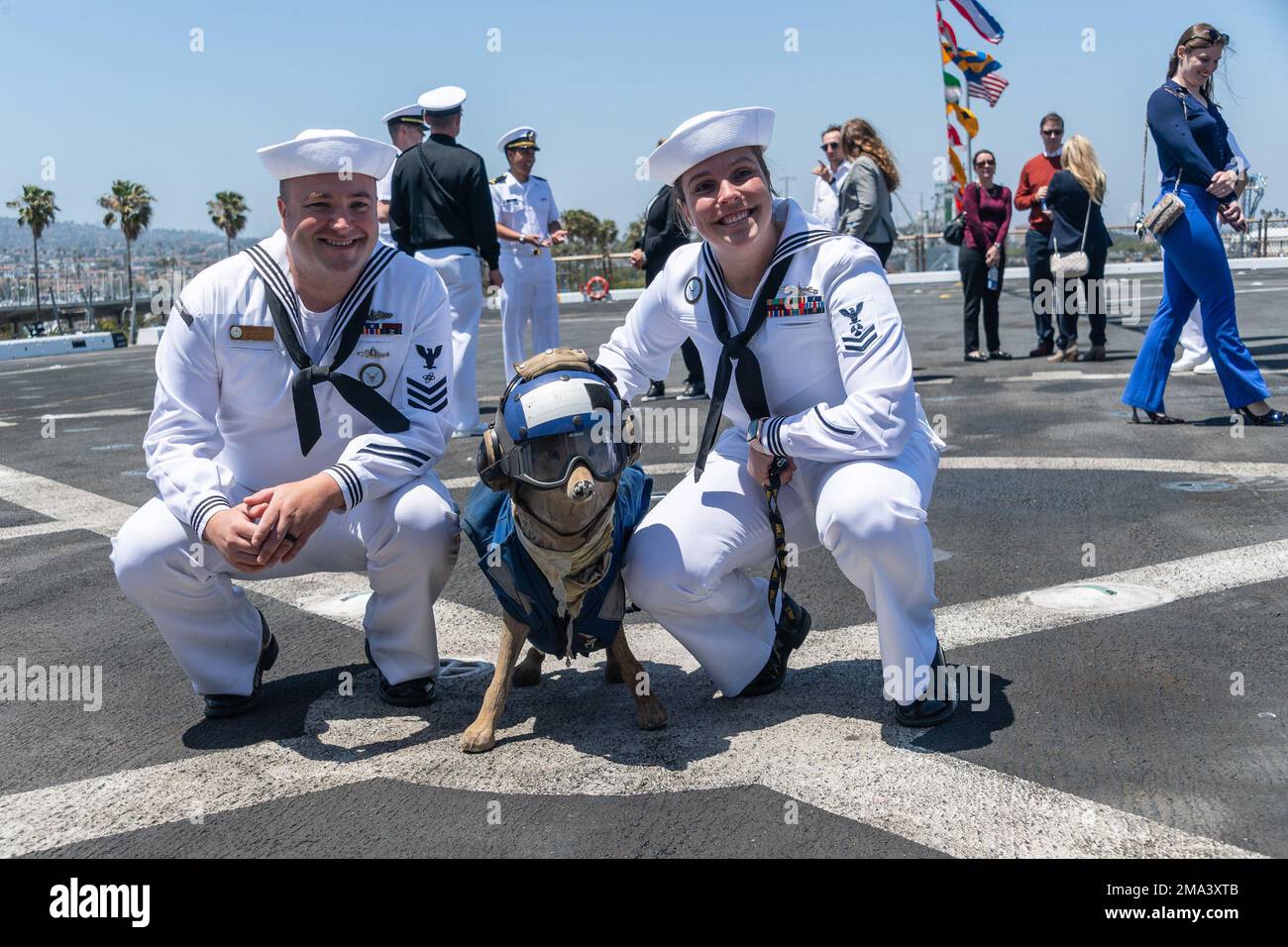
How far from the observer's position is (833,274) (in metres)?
3.67

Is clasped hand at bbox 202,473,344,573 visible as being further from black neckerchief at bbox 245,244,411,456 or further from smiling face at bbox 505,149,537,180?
smiling face at bbox 505,149,537,180

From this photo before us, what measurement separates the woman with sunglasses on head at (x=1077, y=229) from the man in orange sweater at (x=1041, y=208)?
0.17 meters

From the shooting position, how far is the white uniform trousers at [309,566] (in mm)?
3775

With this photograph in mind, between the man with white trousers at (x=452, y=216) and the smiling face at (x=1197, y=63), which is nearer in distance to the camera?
the smiling face at (x=1197, y=63)

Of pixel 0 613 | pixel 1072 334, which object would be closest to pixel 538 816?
pixel 0 613

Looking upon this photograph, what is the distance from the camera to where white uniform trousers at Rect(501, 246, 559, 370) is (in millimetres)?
11031

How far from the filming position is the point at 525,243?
441 inches

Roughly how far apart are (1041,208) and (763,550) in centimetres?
982

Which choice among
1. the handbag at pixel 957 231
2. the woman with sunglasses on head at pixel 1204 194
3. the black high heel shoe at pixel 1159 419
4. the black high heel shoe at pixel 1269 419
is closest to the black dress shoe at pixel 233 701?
the woman with sunglasses on head at pixel 1204 194

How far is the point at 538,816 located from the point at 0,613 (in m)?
3.23

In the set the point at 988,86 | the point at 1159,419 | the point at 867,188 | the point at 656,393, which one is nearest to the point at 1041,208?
the point at 867,188

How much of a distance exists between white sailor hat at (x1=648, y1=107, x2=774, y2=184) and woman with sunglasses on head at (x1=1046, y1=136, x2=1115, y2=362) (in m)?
9.23

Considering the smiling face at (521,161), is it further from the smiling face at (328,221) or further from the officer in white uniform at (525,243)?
the smiling face at (328,221)

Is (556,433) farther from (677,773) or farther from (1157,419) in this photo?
(1157,419)
